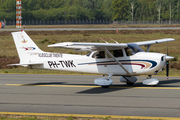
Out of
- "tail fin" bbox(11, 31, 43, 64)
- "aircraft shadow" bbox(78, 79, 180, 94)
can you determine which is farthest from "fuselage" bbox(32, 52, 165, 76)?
"aircraft shadow" bbox(78, 79, 180, 94)

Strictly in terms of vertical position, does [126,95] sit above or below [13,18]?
below

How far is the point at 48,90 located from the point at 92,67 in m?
2.14

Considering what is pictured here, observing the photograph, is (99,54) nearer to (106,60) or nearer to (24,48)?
(106,60)

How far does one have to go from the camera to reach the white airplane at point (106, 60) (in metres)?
11.9

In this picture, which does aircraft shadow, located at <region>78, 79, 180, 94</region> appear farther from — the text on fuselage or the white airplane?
the text on fuselage

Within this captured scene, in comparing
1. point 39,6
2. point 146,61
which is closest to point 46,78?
point 146,61

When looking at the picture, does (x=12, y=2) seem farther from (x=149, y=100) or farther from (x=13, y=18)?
(x=149, y=100)

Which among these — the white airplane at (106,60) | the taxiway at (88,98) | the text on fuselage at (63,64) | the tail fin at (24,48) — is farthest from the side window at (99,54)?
the tail fin at (24,48)

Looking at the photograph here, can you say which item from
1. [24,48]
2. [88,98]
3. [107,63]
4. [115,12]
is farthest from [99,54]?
[115,12]

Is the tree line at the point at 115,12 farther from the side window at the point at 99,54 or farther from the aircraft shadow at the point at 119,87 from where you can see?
the aircraft shadow at the point at 119,87

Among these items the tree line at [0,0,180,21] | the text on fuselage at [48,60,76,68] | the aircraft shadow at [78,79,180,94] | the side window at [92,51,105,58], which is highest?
the tree line at [0,0,180,21]

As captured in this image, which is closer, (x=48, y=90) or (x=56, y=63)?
(x=48, y=90)

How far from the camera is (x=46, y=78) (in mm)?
15445

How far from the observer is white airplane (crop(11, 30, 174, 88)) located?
11.9m
